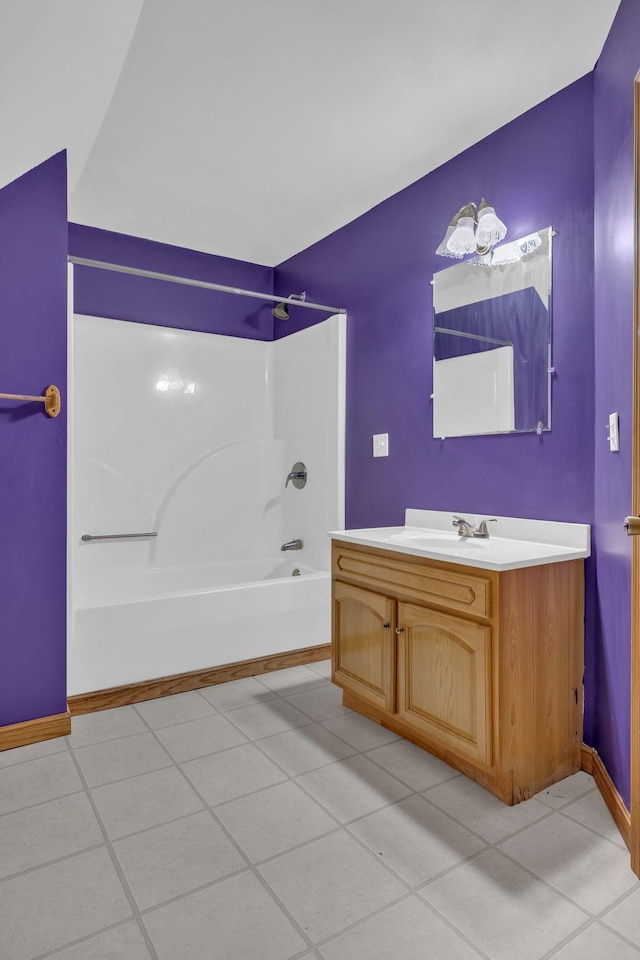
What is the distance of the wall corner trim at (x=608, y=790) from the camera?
5.19 feet

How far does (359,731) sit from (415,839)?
657 millimetres

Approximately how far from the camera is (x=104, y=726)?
2.29m

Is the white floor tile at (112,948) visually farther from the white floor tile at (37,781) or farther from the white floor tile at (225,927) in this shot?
the white floor tile at (37,781)

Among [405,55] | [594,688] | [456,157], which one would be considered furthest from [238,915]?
[456,157]

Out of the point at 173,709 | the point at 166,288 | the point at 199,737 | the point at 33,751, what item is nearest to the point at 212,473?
the point at 166,288

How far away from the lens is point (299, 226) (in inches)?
128

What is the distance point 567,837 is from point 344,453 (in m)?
2.10

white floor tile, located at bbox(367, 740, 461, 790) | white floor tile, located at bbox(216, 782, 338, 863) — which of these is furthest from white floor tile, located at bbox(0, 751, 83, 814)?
white floor tile, located at bbox(367, 740, 461, 790)

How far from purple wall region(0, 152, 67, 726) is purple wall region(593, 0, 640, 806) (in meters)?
1.95

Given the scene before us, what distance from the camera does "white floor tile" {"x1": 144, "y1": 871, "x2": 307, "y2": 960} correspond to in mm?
1214

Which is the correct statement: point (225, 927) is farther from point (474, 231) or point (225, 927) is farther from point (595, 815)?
→ point (474, 231)

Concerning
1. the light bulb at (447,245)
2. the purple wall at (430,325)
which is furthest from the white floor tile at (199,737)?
the light bulb at (447,245)

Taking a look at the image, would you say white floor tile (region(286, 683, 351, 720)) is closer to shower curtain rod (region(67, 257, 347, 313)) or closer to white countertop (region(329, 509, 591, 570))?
white countertop (region(329, 509, 591, 570))

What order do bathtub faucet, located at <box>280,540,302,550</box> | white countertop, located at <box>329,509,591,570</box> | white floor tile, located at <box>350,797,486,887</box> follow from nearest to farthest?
white floor tile, located at <box>350,797,486,887</box>
white countertop, located at <box>329,509,591,570</box>
bathtub faucet, located at <box>280,540,302,550</box>
